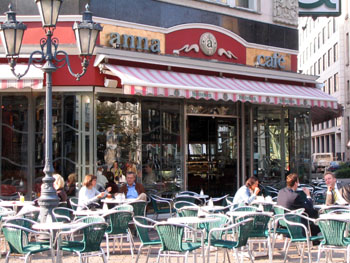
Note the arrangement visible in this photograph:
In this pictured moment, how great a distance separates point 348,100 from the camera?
47.8 meters

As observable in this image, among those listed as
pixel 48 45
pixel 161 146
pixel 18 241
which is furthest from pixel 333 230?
pixel 161 146

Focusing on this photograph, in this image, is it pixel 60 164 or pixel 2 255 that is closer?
pixel 2 255

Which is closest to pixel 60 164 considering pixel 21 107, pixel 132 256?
pixel 21 107

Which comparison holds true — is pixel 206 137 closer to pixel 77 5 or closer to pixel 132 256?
pixel 77 5

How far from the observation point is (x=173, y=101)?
14.6 metres

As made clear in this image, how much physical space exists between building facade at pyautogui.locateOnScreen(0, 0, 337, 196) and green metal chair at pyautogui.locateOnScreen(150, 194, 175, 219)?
0.80 m

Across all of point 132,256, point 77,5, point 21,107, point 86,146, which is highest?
point 77,5

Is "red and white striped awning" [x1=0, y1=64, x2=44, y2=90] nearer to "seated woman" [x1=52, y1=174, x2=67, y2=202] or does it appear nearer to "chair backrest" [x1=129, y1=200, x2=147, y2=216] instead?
"seated woman" [x1=52, y1=174, x2=67, y2=202]

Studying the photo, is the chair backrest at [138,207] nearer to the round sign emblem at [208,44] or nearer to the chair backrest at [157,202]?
the chair backrest at [157,202]

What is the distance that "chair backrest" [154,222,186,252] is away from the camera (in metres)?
7.02

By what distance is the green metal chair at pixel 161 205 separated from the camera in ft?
41.2

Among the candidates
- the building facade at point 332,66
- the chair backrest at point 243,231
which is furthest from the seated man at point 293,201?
the building facade at point 332,66

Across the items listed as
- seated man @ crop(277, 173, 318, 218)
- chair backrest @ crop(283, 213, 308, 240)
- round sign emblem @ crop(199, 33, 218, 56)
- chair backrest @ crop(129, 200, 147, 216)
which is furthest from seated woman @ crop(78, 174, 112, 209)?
round sign emblem @ crop(199, 33, 218, 56)

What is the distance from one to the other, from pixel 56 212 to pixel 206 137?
7.25m
